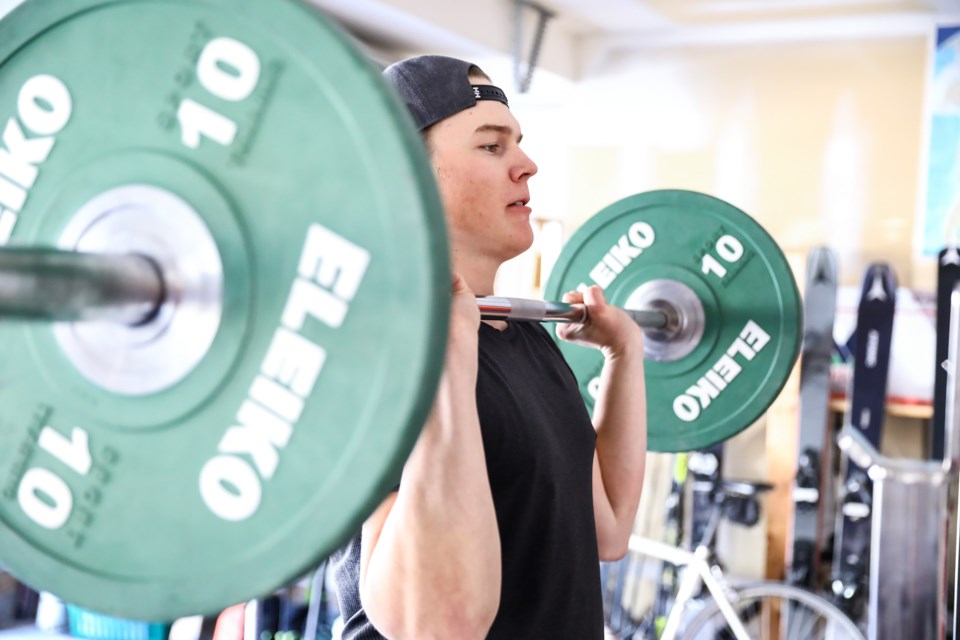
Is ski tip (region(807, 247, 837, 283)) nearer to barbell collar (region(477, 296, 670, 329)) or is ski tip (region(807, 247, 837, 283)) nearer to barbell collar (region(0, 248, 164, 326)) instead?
barbell collar (region(477, 296, 670, 329))

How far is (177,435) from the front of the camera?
749 mm

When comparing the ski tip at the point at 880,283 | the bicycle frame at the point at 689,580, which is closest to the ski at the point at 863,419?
the ski tip at the point at 880,283

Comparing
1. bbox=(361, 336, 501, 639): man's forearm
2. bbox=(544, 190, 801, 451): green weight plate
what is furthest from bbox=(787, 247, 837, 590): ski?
bbox=(361, 336, 501, 639): man's forearm

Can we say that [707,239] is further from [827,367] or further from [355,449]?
[827,367]

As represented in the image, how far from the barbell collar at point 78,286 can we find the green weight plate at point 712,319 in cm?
134

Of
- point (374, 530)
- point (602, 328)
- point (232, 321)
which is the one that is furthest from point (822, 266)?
point (232, 321)

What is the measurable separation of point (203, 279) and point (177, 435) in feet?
0.38

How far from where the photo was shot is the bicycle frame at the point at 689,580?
415 cm

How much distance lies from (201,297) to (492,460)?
0.65 meters

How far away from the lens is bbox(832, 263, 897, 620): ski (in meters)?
4.32

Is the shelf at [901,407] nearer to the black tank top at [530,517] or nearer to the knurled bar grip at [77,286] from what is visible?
the black tank top at [530,517]

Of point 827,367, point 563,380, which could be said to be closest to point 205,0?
point 563,380

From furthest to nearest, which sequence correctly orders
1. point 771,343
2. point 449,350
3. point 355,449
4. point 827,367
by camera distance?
point 827,367 < point 771,343 < point 449,350 < point 355,449

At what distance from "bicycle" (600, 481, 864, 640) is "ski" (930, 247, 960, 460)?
29.7 inches
